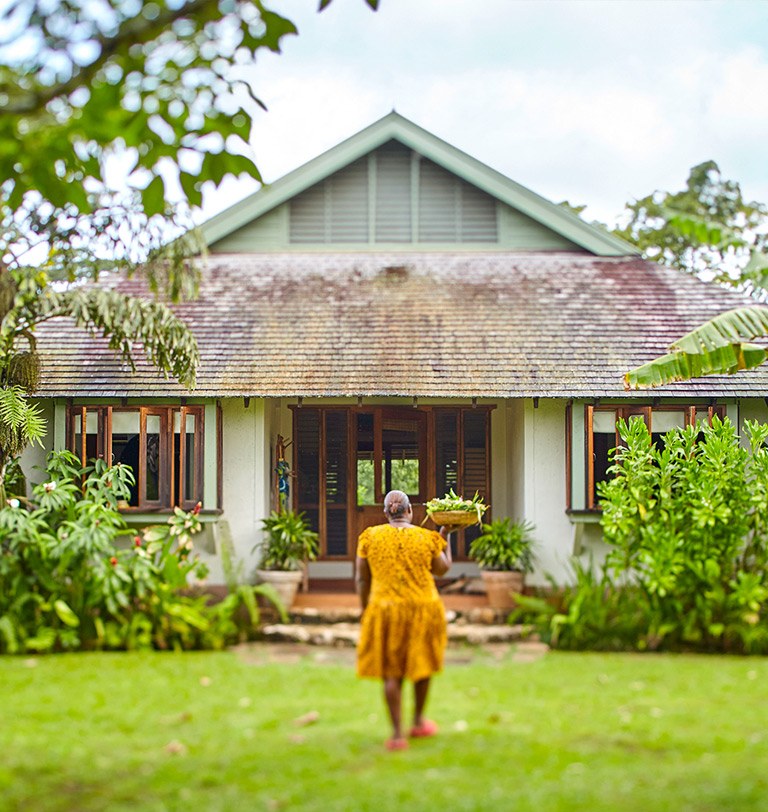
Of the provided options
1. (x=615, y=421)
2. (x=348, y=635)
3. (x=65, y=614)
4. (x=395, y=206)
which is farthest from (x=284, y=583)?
(x=395, y=206)

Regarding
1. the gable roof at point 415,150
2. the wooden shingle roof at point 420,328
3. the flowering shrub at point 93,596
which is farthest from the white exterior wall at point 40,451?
the gable roof at point 415,150

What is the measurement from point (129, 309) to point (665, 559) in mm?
6029

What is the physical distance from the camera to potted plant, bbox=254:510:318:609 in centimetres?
1152

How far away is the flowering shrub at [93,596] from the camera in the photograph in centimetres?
962

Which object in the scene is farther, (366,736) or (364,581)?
(364,581)

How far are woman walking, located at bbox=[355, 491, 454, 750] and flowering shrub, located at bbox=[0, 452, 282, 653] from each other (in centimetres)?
356

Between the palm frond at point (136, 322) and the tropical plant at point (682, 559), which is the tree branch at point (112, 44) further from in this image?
the tropical plant at point (682, 559)

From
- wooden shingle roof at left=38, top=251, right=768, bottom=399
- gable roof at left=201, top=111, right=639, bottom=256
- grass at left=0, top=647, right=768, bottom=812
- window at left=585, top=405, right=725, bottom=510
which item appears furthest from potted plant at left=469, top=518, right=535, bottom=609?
gable roof at left=201, top=111, right=639, bottom=256

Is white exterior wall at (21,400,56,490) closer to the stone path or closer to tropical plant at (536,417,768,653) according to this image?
the stone path

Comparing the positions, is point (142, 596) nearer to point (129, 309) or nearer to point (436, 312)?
point (129, 309)

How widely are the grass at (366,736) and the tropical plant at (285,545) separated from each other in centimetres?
237

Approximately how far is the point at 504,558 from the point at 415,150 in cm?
651

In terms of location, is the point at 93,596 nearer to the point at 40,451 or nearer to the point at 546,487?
the point at 40,451

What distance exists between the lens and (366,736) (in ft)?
22.3
